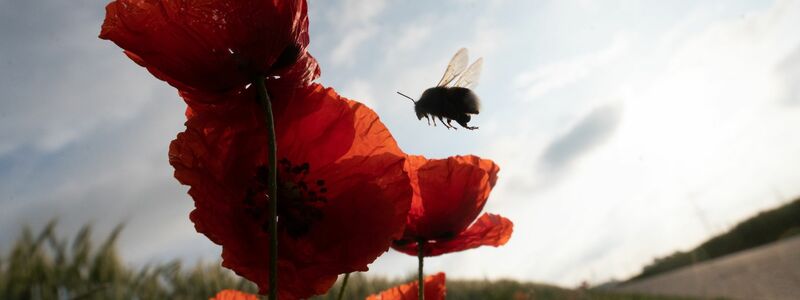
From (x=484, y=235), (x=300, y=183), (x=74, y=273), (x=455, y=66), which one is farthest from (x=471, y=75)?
(x=74, y=273)

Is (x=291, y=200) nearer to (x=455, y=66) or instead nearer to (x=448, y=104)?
(x=448, y=104)

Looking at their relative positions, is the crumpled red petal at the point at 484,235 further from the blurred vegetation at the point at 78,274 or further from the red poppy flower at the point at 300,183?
the blurred vegetation at the point at 78,274

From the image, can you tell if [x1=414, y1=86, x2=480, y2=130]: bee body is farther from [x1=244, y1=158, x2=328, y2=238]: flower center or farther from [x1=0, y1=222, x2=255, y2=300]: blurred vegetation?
[x1=0, y1=222, x2=255, y2=300]: blurred vegetation

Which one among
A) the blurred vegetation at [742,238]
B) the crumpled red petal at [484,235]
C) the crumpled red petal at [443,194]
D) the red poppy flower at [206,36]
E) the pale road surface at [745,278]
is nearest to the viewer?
the red poppy flower at [206,36]

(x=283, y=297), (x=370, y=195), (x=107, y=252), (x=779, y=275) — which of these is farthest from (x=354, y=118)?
(x=779, y=275)

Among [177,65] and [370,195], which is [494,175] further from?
[177,65]

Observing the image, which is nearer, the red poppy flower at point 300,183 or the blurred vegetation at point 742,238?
the red poppy flower at point 300,183

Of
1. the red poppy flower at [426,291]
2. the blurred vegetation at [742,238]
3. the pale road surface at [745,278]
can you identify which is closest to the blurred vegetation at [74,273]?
the red poppy flower at [426,291]

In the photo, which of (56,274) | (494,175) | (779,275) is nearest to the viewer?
(494,175)
